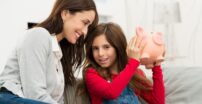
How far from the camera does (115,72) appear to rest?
1.61m

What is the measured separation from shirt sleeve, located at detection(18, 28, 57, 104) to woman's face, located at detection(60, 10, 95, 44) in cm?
16

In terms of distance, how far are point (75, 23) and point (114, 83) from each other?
0.96 feet

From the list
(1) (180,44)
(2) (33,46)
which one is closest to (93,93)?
(2) (33,46)

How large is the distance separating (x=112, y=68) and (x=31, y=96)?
1.70 feet

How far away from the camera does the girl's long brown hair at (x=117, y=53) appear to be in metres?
1.54

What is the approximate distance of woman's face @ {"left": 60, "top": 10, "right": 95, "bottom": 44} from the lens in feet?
4.50

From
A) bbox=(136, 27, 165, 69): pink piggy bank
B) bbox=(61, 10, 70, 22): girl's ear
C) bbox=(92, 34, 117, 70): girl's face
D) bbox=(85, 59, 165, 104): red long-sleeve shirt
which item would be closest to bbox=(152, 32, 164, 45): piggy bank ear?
bbox=(136, 27, 165, 69): pink piggy bank

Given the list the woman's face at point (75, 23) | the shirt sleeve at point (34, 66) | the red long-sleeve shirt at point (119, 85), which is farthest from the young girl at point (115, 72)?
the shirt sleeve at point (34, 66)

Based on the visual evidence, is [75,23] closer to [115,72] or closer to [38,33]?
[38,33]

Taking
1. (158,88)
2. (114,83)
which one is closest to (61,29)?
(114,83)

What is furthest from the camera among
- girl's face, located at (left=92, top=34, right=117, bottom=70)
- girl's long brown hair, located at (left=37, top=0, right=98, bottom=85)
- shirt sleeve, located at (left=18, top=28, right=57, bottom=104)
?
girl's face, located at (left=92, top=34, right=117, bottom=70)

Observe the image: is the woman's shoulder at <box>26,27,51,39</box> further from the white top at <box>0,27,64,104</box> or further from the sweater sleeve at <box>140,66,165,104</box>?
the sweater sleeve at <box>140,66,165,104</box>

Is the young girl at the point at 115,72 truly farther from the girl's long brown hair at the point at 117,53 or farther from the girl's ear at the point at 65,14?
the girl's ear at the point at 65,14

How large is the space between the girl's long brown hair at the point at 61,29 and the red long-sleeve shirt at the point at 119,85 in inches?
3.3
